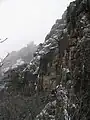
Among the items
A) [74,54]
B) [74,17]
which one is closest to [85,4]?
[74,17]

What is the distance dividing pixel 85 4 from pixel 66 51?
4.91 m

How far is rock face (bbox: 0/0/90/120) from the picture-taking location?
13094 mm

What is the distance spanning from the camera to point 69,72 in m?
19.6

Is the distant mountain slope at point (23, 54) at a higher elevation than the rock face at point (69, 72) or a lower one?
higher

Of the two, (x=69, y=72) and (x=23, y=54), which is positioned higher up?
(x=23, y=54)

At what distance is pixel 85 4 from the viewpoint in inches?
1089

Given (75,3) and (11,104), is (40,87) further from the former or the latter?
(75,3)

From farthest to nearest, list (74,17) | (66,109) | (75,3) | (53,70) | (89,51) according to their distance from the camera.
A: (53,70) → (75,3) → (74,17) → (89,51) → (66,109)

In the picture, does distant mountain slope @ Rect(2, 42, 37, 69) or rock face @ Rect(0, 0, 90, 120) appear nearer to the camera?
rock face @ Rect(0, 0, 90, 120)

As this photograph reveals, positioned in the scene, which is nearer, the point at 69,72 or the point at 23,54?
the point at 69,72

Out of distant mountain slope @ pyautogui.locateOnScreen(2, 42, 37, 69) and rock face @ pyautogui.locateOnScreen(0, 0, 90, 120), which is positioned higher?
distant mountain slope @ pyautogui.locateOnScreen(2, 42, 37, 69)

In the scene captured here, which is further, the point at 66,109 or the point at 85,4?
the point at 85,4

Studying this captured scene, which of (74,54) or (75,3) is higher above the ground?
(75,3)

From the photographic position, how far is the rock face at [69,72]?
13094 millimetres
